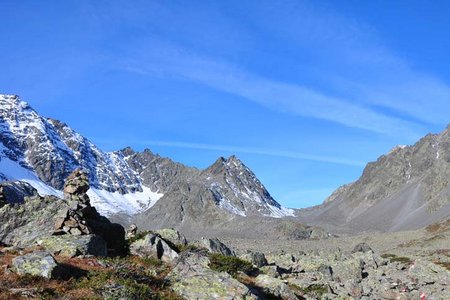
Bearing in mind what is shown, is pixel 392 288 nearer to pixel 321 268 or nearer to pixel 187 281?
pixel 321 268

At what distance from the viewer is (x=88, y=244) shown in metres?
24.1

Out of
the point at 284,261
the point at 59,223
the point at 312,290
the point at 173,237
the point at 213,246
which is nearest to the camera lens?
the point at 59,223

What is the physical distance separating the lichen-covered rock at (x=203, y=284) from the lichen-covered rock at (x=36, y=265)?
15.4 feet

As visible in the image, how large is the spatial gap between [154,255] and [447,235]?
165 m

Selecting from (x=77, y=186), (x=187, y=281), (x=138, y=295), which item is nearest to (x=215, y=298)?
(x=187, y=281)

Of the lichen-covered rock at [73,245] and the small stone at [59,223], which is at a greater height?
the small stone at [59,223]

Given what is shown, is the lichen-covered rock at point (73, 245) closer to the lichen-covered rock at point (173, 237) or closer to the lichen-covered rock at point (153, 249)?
the lichen-covered rock at point (153, 249)

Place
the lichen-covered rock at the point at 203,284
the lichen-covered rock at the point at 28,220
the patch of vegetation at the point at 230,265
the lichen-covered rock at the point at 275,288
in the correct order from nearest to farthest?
the lichen-covered rock at the point at 203,284 < the lichen-covered rock at the point at 275,288 < the patch of vegetation at the point at 230,265 < the lichen-covered rock at the point at 28,220

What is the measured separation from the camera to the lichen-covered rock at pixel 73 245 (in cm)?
2331

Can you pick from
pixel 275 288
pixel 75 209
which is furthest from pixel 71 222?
pixel 275 288

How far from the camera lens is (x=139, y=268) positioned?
21.9m

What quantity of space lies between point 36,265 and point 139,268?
481cm

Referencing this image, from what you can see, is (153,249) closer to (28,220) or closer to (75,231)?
(75,231)

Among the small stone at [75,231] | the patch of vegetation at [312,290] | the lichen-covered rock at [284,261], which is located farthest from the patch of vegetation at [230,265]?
the lichen-covered rock at [284,261]
